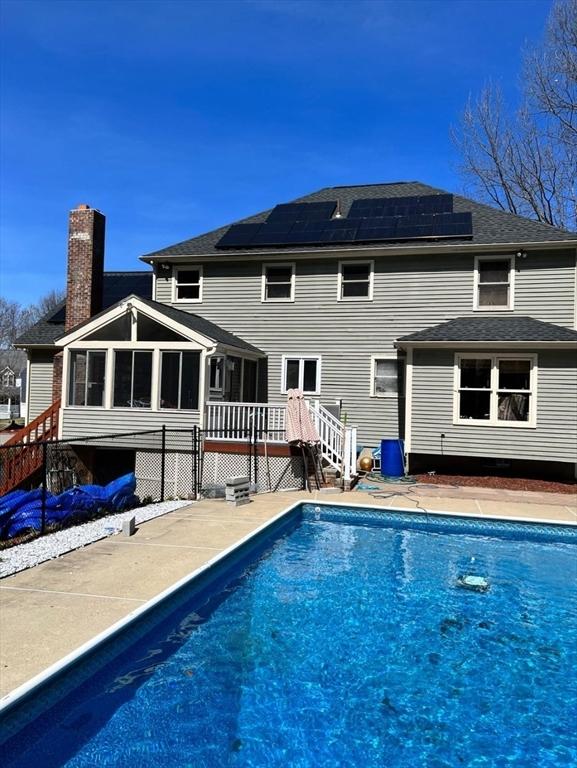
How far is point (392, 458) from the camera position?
13273 mm

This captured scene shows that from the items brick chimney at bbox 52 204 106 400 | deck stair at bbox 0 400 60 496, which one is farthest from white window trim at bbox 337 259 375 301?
deck stair at bbox 0 400 60 496

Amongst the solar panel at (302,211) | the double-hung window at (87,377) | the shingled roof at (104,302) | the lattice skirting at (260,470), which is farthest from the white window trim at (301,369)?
the shingled roof at (104,302)

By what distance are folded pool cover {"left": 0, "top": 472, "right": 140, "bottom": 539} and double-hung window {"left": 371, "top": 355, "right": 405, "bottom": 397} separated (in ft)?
25.8

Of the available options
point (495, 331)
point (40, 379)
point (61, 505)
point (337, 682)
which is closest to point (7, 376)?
point (40, 379)

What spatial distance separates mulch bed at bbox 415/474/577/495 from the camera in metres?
12.3

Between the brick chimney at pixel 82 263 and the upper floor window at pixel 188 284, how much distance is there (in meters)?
2.56

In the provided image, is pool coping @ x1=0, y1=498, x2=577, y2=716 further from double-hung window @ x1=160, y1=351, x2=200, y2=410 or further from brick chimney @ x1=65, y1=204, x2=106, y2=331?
brick chimney @ x1=65, y1=204, x2=106, y2=331

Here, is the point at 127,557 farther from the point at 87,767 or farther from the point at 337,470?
the point at 337,470

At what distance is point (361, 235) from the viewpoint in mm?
15469

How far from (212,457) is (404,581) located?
6831mm

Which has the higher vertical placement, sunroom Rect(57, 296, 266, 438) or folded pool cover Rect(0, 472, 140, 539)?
sunroom Rect(57, 296, 266, 438)

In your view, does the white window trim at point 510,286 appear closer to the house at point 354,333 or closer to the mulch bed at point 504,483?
the house at point 354,333

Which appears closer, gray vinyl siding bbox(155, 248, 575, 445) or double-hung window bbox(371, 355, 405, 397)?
gray vinyl siding bbox(155, 248, 575, 445)

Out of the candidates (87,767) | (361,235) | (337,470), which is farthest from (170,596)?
(361,235)
